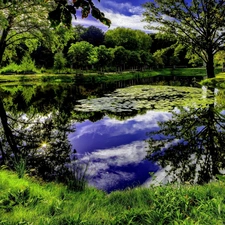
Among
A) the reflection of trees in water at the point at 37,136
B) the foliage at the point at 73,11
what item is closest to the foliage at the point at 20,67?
the reflection of trees in water at the point at 37,136

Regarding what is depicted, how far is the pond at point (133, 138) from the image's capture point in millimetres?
7008

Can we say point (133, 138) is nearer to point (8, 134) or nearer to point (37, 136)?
point (37, 136)

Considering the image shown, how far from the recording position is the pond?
7.01 meters

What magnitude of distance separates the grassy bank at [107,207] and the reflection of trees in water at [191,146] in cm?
169

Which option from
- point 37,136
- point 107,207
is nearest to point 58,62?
point 37,136

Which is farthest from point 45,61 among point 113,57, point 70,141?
point 70,141

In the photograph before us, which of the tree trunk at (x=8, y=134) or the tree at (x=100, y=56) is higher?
the tree at (x=100, y=56)

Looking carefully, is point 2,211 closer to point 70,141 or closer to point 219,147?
point 70,141

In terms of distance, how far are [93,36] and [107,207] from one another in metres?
90.3

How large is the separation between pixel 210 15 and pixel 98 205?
29.5 metres

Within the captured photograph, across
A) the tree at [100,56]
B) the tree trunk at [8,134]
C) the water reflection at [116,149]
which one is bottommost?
the water reflection at [116,149]

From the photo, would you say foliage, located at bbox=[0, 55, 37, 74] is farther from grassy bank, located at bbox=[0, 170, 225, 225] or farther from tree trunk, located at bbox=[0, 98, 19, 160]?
grassy bank, located at bbox=[0, 170, 225, 225]

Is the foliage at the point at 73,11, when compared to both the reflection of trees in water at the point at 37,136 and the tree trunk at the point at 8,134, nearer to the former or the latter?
the reflection of trees in water at the point at 37,136

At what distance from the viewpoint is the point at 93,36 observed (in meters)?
89.6
